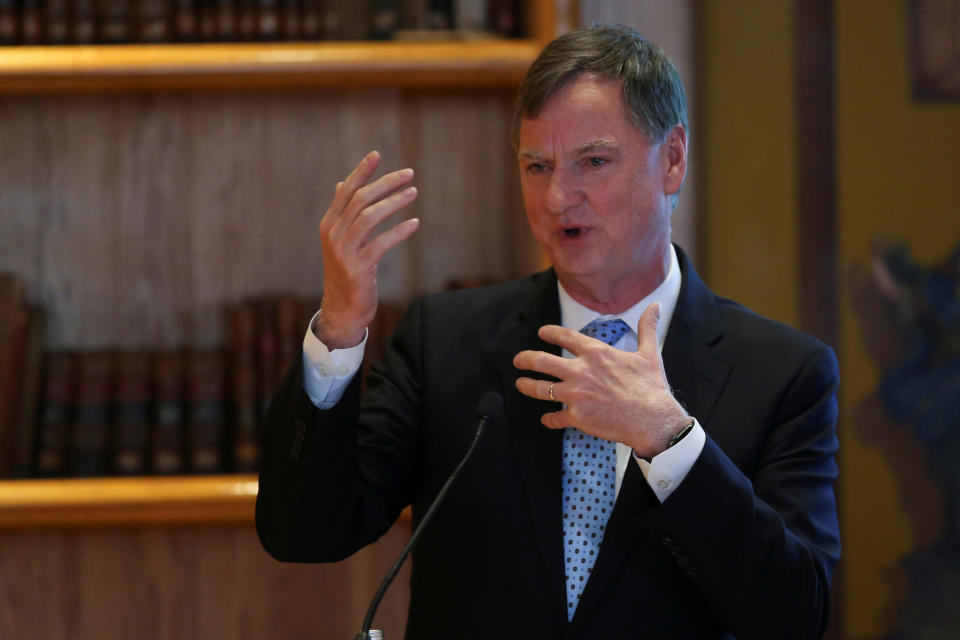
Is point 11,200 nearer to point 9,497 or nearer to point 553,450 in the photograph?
point 9,497

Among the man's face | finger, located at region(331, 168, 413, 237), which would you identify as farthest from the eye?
finger, located at region(331, 168, 413, 237)

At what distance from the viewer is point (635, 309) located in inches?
59.9

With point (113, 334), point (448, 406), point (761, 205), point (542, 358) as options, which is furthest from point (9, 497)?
point (761, 205)

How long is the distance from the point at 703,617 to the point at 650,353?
361 millimetres

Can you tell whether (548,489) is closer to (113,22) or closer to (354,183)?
(354,183)

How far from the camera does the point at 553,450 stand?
4.65 feet

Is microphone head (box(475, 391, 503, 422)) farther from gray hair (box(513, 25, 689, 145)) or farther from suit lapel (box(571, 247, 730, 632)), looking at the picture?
gray hair (box(513, 25, 689, 145))

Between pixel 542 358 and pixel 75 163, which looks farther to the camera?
pixel 75 163

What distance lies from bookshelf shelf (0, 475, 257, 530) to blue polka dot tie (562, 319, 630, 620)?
3.20ft

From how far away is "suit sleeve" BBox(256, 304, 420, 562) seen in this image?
1.29 metres

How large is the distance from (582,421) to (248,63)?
1366mm

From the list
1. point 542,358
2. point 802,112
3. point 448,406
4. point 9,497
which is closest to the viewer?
point 542,358

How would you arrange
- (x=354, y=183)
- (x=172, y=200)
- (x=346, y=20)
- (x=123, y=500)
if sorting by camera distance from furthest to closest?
(x=172, y=200) < (x=346, y=20) < (x=123, y=500) < (x=354, y=183)

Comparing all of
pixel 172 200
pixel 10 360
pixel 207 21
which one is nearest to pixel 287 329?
pixel 172 200
